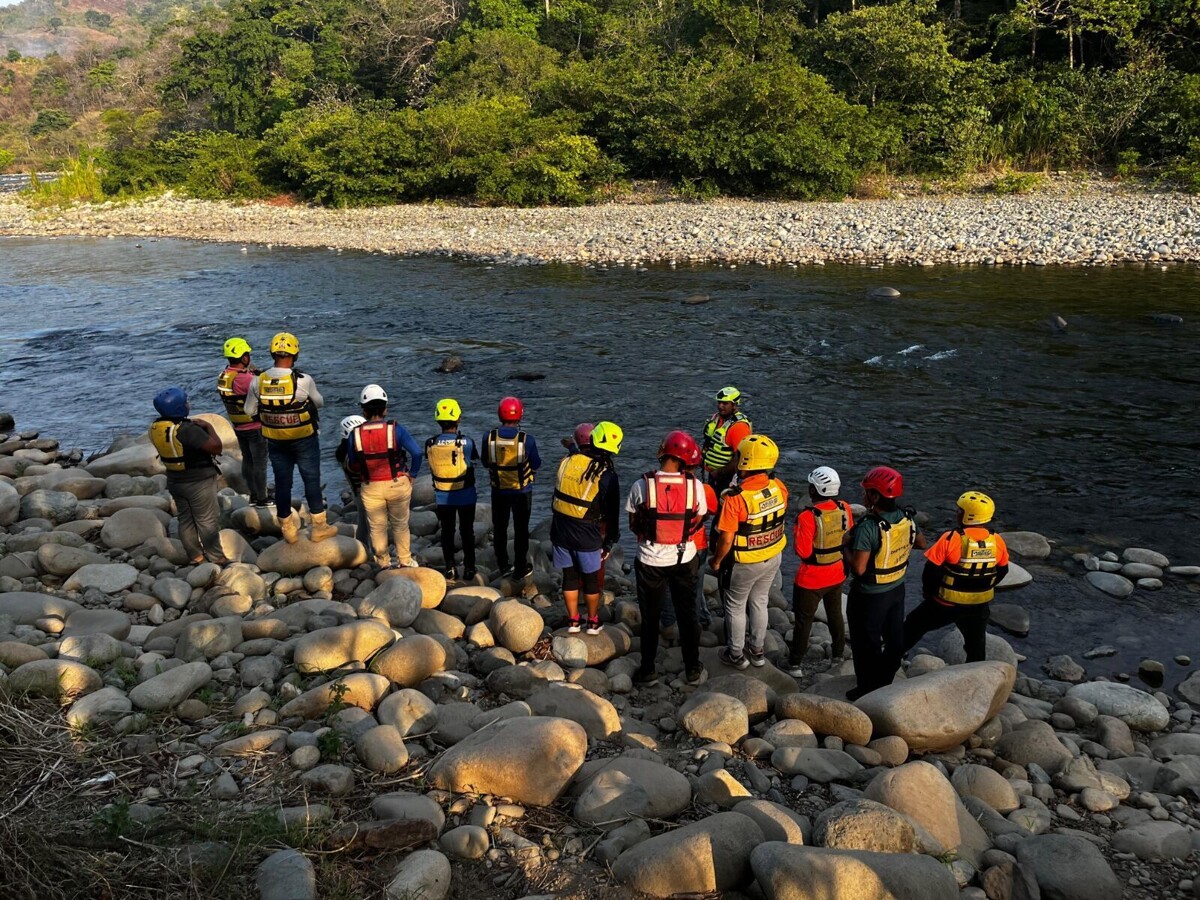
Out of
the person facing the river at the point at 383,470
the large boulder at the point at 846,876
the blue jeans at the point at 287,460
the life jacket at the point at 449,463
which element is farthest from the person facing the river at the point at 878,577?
the blue jeans at the point at 287,460

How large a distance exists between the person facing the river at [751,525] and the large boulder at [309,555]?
3851mm

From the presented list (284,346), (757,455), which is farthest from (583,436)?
(284,346)

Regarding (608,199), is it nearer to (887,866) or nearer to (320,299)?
(320,299)

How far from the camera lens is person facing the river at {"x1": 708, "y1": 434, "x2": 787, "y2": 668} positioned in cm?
693

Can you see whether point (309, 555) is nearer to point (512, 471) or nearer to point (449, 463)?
point (449, 463)

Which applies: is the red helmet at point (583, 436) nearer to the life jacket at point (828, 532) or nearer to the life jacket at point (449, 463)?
the life jacket at point (449, 463)

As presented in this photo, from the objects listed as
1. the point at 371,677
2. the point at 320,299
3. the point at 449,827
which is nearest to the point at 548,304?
the point at 320,299

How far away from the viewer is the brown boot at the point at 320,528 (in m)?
9.39

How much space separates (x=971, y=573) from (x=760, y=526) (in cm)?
177

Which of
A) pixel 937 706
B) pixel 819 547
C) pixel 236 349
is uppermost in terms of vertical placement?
pixel 236 349

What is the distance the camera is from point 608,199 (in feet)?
126

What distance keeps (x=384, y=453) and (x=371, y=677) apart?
8.62 feet

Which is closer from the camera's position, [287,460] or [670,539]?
[670,539]

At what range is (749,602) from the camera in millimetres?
7473
